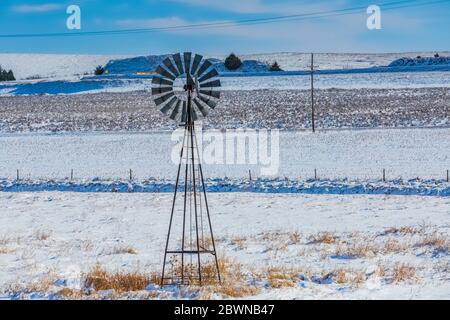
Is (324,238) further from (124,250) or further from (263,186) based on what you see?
(263,186)

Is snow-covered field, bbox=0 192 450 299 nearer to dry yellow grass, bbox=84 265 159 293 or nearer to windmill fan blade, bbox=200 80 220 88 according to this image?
dry yellow grass, bbox=84 265 159 293

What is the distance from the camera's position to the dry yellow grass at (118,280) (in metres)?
10.3

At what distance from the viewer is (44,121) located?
5072 cm

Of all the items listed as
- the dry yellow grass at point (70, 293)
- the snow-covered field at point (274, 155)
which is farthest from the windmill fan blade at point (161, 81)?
the snow-covered field at point (274, 155)

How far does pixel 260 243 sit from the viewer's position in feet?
47.0

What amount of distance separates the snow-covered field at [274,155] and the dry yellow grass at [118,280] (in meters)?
14.7

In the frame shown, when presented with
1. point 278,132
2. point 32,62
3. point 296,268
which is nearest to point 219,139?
point 278,132

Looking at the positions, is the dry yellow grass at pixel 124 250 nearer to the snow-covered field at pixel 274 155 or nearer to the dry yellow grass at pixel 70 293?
the dry yellow grass at pixel 70 293

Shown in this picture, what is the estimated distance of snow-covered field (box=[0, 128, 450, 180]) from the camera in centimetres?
2677

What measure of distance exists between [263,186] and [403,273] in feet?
40.2

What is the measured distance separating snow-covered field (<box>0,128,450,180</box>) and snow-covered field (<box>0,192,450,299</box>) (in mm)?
5260

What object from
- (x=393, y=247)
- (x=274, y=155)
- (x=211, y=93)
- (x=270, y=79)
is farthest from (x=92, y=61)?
(x=211, y=93)

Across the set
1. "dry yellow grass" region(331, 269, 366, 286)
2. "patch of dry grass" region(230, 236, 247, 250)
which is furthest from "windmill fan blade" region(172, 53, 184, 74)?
"patch of dry grass" region(230, 236, 247, 250)
